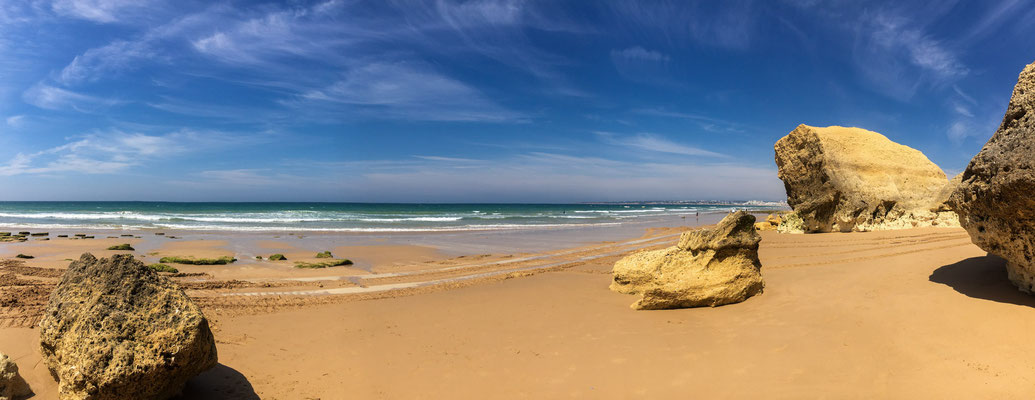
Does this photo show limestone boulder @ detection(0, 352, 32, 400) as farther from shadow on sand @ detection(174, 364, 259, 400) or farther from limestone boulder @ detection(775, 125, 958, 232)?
limestone boulder @ detection(775, 125, 958, 232)

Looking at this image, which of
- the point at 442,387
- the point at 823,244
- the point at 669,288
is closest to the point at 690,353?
the point at 669,288

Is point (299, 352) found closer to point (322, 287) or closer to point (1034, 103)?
point (322, 287)

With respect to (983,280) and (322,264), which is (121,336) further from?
(322,264)

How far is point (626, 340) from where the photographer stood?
5234mm

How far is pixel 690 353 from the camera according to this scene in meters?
4.64

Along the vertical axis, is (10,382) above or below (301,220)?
below

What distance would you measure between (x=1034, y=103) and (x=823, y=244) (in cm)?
881

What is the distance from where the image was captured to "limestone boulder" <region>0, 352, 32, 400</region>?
3.45m

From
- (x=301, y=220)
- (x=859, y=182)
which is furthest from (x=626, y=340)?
(x=301, y=220)

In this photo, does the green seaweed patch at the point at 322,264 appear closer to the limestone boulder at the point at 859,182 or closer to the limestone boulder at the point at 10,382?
the limestone boulder at the point at 10,382

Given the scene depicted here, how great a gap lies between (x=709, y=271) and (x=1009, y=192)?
3149 mm

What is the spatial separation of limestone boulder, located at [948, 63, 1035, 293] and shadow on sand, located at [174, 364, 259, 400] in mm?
7433

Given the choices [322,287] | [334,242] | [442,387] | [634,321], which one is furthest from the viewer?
[334,242]

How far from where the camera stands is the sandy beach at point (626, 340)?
149 inches
